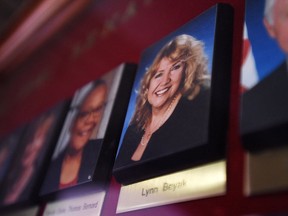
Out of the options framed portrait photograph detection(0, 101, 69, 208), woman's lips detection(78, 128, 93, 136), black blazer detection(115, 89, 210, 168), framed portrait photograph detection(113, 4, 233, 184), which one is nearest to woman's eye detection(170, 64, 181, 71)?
framed portrait photograph detection(113, 4, 233, 184)

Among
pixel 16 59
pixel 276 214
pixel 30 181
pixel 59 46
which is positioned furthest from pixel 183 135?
pixel 16 59

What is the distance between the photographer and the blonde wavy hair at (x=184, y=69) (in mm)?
950

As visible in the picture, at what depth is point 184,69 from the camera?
101cm

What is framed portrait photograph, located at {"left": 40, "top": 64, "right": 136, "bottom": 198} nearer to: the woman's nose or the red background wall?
the red background wall

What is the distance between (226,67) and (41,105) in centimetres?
134

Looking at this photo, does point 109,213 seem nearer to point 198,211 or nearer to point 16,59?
point 198,211

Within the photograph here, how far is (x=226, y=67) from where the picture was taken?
3.14 feet

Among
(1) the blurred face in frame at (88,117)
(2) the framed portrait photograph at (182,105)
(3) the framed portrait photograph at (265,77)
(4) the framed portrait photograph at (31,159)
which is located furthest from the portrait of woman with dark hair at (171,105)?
(4) the framed portrait photograph at (31,159)

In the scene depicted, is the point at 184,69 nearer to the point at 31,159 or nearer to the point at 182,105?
the point at 182,105

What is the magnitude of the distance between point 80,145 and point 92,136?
0.22 feet

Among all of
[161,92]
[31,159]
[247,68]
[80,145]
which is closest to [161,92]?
[161,92]

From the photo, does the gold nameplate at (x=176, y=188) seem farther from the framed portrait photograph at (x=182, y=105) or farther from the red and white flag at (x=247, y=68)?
the red and white flag at (x=247, y=68)

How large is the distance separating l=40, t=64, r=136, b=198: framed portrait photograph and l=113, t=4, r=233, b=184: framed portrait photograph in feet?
0.26

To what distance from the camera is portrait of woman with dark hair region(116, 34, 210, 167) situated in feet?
2.87
